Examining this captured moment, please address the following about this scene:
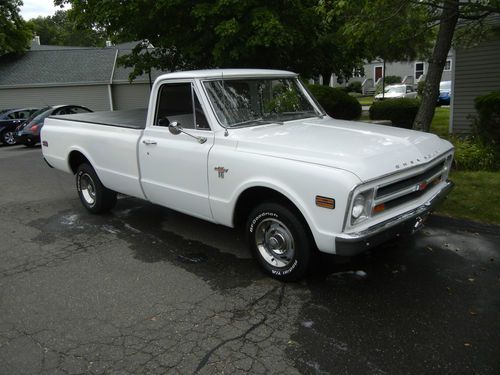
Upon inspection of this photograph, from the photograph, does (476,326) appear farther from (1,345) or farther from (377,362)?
(1,345)

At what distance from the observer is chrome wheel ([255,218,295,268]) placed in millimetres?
4270

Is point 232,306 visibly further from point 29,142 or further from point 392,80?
point 392,80

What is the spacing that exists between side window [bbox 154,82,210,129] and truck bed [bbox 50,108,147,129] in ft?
1.33

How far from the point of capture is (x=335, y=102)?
15.1 m

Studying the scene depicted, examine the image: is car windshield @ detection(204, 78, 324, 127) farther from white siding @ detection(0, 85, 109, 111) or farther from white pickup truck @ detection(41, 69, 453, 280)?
white siding @ detection(0, 85, 109, 111)

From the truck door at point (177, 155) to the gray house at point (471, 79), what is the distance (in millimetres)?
9597

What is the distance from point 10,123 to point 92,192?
14.9m

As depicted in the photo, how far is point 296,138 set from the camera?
4.38 metres

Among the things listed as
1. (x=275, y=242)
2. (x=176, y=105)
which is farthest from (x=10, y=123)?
(x=275, y=242)

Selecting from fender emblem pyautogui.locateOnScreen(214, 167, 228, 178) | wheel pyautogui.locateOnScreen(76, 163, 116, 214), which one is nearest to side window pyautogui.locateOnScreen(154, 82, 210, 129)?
fender emblem pyautogui.locateOnScreen(214, 167, 228, 178)

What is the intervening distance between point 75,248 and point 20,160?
952 cm

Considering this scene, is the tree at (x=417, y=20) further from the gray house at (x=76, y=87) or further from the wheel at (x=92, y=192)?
the gray house at (x=76, y=87)

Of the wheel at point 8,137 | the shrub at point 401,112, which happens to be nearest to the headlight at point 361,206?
the shrub at point 401,112

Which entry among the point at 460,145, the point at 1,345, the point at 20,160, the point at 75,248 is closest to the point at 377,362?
the point at 1,345
